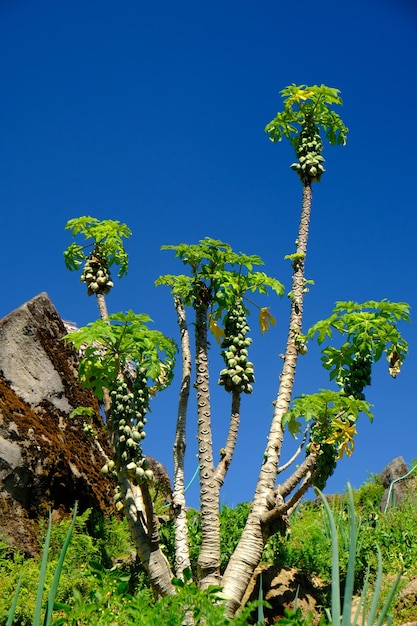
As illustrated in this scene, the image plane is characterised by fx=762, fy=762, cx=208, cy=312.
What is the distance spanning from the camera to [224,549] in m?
9.36

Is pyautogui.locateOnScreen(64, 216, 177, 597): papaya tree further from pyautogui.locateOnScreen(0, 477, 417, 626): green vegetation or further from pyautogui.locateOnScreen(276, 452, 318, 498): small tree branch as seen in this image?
pyautogui.locateOnScreen(276, 452, 318, 498): small tree branch

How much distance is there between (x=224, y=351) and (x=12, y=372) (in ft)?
11.0

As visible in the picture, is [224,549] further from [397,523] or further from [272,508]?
[397,523]

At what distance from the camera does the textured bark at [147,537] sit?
7559mm

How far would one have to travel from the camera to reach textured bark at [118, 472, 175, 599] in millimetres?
7559

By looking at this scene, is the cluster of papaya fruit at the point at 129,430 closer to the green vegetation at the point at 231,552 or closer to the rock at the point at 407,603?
the green vegetation at the point at 231,552

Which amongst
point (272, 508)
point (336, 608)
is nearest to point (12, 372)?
point (272, 508)

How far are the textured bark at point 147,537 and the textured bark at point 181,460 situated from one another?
701 millimetres

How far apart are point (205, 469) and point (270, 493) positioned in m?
0.77

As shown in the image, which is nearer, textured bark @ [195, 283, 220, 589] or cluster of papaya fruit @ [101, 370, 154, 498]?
cluster of papaya fruit @ [101, 370, 154, 498]

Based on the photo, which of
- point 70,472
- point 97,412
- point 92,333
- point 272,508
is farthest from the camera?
point 97,412

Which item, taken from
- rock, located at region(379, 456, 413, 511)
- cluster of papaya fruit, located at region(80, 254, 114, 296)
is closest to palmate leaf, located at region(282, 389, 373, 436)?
cluster of papaya fruit, located at region(80, 254, 114, 296)

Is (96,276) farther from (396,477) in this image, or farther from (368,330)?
(396,477)

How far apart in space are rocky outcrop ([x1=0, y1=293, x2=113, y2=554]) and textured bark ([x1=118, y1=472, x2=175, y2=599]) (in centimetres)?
191
